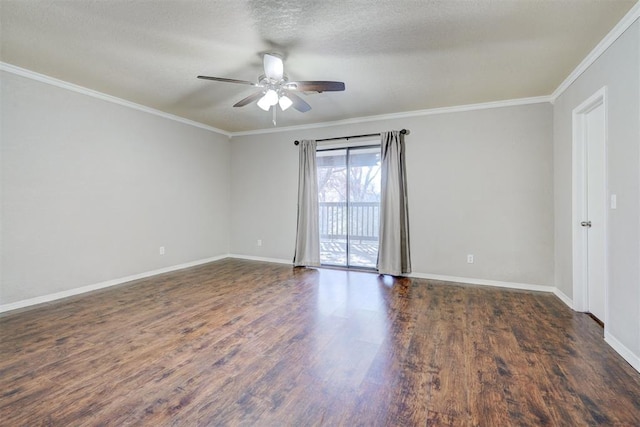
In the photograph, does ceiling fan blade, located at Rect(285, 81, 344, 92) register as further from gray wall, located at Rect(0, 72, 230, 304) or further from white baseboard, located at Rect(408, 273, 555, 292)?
white baseboard, located at Rect(408, 273, 555, 292)

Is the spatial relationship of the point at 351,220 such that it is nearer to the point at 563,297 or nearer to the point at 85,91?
the point at 563,297

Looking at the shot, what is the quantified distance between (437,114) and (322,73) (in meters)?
2.12

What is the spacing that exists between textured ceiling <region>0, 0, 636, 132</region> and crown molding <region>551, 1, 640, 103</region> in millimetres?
47

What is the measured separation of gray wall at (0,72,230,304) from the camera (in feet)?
Answer: 10.2

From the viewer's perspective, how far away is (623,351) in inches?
84.8

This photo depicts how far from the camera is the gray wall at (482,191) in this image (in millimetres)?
3857

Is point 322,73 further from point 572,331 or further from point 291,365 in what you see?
point 572,331

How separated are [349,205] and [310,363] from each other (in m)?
3.21

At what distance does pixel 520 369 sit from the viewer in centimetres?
201

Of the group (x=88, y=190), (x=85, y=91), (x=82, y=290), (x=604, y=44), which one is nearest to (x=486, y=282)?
(x=604, y=44)

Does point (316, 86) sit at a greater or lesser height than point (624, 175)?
greater

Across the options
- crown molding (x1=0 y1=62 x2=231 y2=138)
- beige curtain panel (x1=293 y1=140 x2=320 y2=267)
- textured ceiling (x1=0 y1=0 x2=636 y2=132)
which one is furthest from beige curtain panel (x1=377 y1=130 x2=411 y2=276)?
crown molding (x1=0 y1=62 x2=231 y2=138)

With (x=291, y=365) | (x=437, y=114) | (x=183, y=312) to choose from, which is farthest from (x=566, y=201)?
(x=183, y=312)

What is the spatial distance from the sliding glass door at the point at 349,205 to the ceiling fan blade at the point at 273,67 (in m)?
2.46
